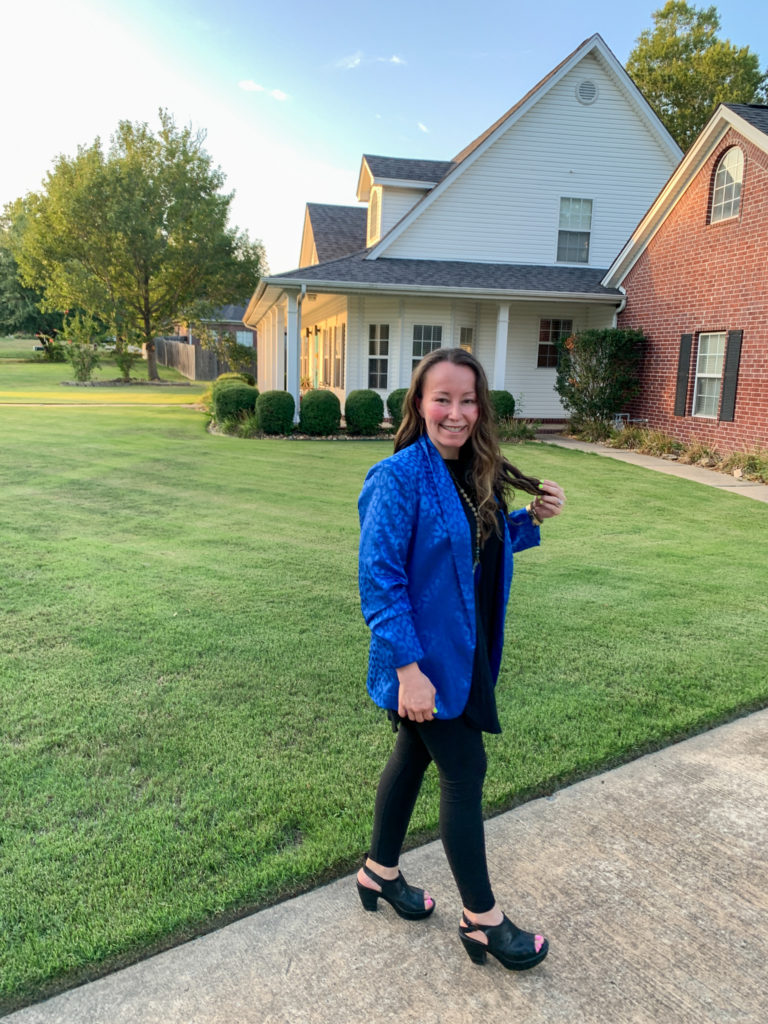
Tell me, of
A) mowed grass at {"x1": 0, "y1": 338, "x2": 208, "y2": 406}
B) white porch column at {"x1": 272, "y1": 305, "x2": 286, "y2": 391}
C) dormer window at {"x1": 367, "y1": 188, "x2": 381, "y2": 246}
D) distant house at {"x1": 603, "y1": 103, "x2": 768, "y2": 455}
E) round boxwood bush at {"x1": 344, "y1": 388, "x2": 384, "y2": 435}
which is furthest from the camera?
mowed grass at {"x1": 0, "y1": 338, "x2": 208, "y2": 406}

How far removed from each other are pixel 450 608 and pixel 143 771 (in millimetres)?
1800

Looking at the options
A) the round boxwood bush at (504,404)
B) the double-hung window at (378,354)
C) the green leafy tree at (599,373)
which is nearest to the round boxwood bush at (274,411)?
the double-hung window at (378,354)

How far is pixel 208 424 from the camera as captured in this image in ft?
56.3

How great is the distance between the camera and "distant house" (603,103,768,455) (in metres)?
11.8

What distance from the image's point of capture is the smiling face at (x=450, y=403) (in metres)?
2.08

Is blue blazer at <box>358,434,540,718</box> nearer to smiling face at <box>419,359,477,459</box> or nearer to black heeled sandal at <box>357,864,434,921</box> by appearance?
smiling face at <box>419,359,477,459</box>

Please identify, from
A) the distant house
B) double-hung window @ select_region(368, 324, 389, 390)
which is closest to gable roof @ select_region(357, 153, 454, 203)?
double-hung window @ select_region(368, 324, 389, 390)

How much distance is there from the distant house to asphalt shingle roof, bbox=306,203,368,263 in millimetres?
9248

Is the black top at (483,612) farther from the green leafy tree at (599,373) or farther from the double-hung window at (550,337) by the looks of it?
the double-hung window at (550,337)

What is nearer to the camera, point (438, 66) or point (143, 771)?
point (143, 771)

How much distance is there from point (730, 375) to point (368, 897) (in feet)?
39.4

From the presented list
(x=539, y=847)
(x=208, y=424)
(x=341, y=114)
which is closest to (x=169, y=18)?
(x=208, y=424)

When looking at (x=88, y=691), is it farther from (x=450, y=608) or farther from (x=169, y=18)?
(x=169, y=18)

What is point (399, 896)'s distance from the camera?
7.49ft
